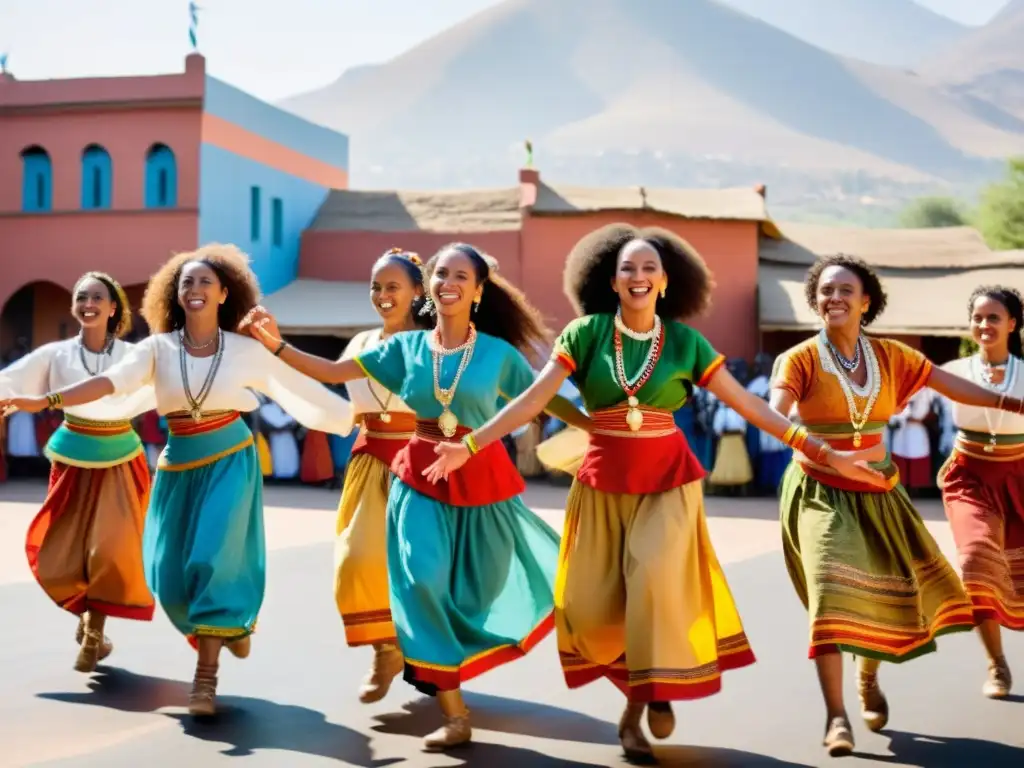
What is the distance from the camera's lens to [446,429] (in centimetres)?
548

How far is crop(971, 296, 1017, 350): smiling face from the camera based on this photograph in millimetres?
6738

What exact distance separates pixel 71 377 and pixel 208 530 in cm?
167

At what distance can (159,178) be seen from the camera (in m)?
21.7

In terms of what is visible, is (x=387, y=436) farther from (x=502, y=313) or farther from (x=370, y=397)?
(x=502, y=313)

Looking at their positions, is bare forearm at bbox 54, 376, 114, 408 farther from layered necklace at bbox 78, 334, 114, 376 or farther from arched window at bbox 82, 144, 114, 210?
arched window at bbox 82, 144, 114, 210

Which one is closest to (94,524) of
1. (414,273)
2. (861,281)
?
(414,273)

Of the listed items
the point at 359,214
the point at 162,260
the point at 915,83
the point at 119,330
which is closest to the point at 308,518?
the point at 119,330

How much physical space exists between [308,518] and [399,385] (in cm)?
874

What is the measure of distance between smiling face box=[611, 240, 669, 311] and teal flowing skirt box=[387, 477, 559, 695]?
1.05 metres

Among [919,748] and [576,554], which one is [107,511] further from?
[919,748]

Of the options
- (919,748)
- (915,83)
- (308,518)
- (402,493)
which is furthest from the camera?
(915,83)

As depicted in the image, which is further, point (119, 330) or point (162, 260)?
point (162, 260)

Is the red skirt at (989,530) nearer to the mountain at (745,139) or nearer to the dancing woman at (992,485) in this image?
the dancing woman at (992,485)

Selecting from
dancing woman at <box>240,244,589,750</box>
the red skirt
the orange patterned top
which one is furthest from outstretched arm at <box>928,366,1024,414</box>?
dancing woman at <box>240,244,589,750</box>
